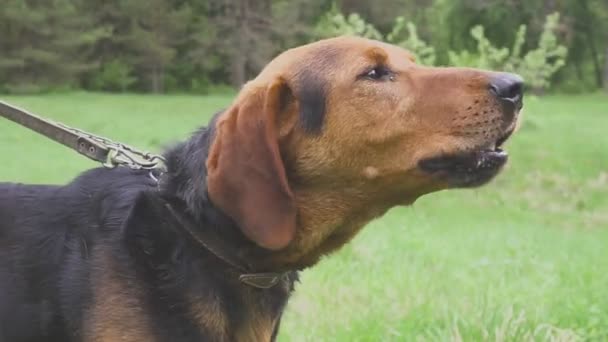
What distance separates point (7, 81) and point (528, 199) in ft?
109

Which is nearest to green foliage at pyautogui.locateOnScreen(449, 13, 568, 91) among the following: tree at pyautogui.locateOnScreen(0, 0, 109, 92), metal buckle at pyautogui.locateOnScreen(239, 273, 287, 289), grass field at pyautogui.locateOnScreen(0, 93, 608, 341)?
grass field at pyautogui.locateOnScreen(0, 93, 608, 341)

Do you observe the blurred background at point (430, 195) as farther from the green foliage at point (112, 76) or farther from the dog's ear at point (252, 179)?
the dog's ear at point (252, 179)

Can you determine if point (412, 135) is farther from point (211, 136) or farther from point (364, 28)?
point (364, 28)

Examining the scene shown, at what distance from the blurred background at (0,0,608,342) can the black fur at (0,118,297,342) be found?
132cm

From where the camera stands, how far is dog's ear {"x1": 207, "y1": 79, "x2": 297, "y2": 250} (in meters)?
3.24

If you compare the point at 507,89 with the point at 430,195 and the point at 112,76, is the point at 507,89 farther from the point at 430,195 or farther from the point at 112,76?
the point at 112,76

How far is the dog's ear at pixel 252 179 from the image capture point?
10.6 feet

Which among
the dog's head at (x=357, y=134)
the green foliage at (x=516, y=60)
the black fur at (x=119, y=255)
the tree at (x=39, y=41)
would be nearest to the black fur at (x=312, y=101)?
the dog's head at (x=357, y=134)

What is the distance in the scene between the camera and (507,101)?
11.3 feet

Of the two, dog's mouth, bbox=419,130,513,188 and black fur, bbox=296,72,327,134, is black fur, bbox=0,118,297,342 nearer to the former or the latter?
black fur, bbox=296,72,327,134

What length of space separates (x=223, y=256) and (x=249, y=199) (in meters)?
0.27

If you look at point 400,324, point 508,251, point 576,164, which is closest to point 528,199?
point 576,164

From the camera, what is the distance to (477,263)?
831 cm

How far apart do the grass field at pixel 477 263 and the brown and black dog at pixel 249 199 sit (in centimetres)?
66
